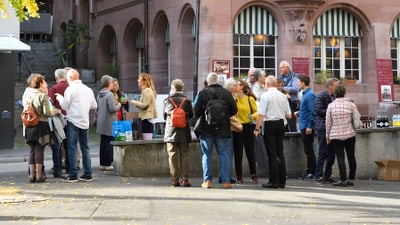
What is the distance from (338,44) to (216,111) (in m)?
20.9

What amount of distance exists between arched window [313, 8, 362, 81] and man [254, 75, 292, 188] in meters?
19.1

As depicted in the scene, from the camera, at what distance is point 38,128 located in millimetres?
14672

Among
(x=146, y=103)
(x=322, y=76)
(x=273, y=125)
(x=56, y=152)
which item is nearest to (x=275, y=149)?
(x=273, y=125)

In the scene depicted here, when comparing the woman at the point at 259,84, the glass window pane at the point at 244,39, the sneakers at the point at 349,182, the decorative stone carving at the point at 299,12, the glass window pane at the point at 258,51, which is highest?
the decorative stone carving at the point at 299,12

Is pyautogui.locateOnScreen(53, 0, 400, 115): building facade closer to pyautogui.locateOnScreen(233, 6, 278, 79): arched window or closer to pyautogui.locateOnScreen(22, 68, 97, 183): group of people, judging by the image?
pyautogui.locateOnScreen(233, 6, 278, 79): arched window

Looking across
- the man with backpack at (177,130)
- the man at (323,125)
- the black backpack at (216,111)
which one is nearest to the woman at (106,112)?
the man with backpack at (177,130)

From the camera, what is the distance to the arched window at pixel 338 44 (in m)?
33.3

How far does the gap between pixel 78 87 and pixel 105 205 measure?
3.49m

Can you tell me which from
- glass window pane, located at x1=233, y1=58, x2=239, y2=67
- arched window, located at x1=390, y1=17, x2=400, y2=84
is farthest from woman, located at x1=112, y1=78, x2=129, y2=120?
arched window, located at x1=390, y1=17, x2=400, y2=84

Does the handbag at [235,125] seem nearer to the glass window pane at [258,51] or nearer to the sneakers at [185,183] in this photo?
the sneakers at [185,183]

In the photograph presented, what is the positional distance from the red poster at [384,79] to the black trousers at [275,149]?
1841 cm

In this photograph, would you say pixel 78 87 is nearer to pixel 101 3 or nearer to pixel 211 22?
pixel 211 22

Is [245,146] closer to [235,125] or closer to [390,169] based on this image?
[235,125]

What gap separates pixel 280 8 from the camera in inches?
1260
